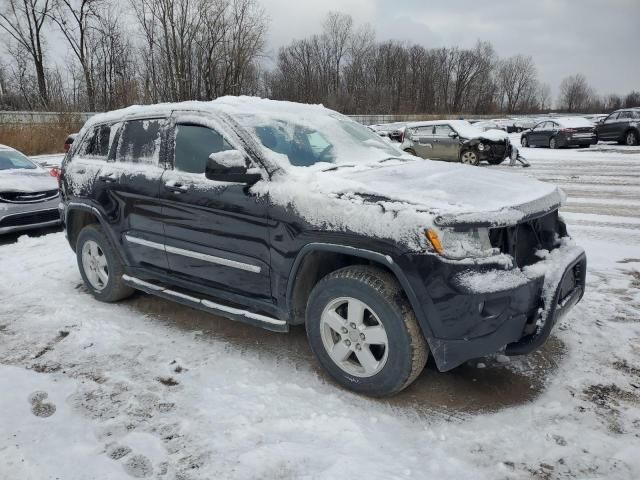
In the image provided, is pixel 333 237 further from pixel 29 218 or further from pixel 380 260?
pixel 29 218

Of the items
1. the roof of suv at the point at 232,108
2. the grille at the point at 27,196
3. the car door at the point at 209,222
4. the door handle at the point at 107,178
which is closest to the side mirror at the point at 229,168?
the car door at the point at 209,222

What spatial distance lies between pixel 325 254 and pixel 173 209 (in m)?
1.42

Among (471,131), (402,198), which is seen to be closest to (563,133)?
(471,131)

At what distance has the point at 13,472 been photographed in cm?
249

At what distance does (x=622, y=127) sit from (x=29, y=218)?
77.4 ft

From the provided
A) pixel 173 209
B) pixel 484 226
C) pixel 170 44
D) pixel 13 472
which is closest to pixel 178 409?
pixel 13 472

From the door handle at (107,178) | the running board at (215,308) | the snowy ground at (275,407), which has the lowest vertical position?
the snowy ground at (275,407)

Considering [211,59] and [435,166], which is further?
[211,59]

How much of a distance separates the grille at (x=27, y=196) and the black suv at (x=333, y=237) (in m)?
3.85

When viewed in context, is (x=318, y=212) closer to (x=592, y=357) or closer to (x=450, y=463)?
(x=450, y=463)

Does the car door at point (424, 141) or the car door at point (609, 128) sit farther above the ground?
the car door at point (609, 128)

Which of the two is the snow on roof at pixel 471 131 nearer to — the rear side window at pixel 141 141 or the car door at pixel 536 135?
the car door at pixel 536 135

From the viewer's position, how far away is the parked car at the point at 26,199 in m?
7.47

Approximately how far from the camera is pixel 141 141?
14.4 ft
